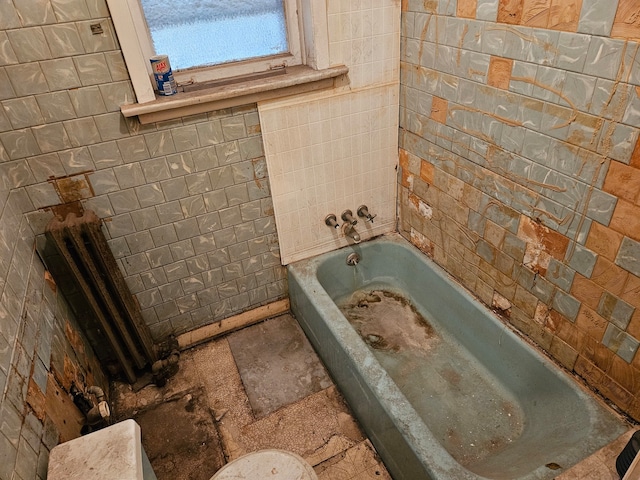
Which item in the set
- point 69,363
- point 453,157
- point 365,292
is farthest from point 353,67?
point 69,363

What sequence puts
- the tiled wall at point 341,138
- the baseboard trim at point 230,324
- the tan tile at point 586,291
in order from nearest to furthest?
the tan tile at point 586,291, the tiled wall at point 341,138, the baseboard trim at point 230,324

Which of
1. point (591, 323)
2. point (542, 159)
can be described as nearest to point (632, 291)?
point (591, 323)

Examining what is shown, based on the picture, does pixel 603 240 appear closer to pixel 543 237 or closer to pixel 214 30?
pixel 543 237

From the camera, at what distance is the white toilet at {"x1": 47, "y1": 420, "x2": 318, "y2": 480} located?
3.45 feet

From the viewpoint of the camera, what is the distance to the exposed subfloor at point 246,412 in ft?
5.77

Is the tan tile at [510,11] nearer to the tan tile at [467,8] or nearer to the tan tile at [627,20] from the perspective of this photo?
the tan tile at [467,8]

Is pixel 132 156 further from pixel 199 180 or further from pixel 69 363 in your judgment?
pixel 69 363

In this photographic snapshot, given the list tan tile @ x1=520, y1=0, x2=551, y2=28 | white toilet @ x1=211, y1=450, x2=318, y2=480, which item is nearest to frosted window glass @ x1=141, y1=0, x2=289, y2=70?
tan tile @ x1=520, y1=0, x2=551, y2=28

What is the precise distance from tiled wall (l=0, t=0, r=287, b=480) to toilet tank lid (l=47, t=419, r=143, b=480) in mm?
51

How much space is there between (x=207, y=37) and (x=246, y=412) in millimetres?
1655

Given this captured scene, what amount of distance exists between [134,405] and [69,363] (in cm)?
54

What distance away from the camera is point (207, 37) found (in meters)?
1.74

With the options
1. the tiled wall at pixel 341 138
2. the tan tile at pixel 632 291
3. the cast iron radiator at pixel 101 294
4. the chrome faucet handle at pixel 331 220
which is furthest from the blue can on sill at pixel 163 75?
the tan tile at pixel 632 291

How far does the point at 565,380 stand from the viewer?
1.58m
